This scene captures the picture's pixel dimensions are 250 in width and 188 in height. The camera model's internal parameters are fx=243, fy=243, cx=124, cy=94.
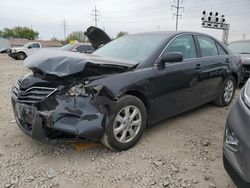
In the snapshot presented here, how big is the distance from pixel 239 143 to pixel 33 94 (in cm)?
213

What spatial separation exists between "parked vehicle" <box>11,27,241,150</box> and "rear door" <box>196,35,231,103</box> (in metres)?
0.30

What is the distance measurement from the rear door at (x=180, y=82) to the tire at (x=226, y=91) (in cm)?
87

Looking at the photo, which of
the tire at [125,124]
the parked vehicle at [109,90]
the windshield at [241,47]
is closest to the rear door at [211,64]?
the parked vehicle at [109,90]

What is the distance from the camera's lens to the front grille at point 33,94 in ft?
8.64

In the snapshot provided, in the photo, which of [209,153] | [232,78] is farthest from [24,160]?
[232,78]

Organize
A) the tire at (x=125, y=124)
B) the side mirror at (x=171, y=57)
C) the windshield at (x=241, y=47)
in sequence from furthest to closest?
the windshield at (x=241, y=47) < the side mirror at (x=171, y=57) < the tire at (x=125, y=124)

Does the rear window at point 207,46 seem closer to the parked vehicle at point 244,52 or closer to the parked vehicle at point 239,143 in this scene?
the parked vehicle at point 239,143

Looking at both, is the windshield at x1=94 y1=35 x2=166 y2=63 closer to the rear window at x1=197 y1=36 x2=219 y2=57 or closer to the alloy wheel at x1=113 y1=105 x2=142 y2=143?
the alloy wheel at x1=113 y1=105 x2=142 y2=143

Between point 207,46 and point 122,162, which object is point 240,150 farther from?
point 207,46

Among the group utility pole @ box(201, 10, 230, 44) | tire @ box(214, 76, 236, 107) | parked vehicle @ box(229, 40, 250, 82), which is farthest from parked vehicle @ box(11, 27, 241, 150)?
utility pole @ box(201, 10, 230, 44)

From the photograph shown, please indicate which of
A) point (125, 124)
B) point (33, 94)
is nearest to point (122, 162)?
point (125, 124)

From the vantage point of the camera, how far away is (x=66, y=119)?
100 inches

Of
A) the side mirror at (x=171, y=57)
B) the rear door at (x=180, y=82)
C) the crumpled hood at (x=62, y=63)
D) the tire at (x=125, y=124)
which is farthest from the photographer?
the rear door at (x=180, y=82)

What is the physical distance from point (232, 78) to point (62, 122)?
12.3 feet
